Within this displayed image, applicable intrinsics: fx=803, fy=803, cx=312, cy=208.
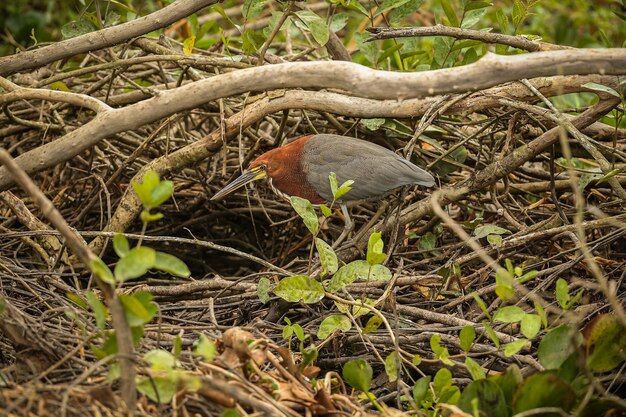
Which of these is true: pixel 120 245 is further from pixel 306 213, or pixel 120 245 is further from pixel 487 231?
pixel 487 231

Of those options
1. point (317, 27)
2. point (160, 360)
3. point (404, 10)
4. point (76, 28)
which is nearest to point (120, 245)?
point (160, 360)

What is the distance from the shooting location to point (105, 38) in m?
3.38

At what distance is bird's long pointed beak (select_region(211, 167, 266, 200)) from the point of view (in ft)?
12.4

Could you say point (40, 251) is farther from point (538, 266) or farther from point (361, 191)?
point (538, 266)

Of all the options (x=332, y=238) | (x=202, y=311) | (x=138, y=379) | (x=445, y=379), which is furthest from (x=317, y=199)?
(x=138, y=379)

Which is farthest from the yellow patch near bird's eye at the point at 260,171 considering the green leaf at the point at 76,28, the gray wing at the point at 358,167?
the green leaf at the point at 76,28

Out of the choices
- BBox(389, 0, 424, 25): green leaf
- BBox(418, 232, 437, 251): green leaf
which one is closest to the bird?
BBox(418, 232, 437, 251): green leaf

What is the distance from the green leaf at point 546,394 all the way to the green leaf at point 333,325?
2.20 feet

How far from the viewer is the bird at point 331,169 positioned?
3543 millimetres

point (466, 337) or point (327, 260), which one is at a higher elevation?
point (327, 260)

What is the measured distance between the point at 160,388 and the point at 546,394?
41.2 inches

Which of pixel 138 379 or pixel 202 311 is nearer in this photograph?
pixel 138 379

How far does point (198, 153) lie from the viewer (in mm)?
3551

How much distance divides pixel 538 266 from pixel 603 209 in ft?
1.55
